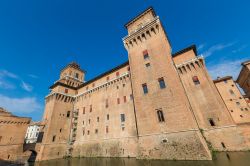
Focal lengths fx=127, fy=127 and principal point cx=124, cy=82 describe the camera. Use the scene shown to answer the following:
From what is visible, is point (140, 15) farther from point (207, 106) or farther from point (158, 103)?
point (207, 106)

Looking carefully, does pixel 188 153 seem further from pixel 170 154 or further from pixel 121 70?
pixel 121 70

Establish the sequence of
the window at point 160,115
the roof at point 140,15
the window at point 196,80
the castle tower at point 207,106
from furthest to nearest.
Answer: the roof at point 140,15
the window at point 196,80
the window at point 160,115
the castle tower at point 207,106

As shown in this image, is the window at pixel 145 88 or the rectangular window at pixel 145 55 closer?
the window at pixel 145 88

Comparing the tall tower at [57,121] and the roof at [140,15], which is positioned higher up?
the roof at [140,15]

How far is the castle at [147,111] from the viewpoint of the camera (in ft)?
59.3

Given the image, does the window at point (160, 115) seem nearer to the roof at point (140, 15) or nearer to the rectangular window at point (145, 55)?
the rectangular window at point (145, 55)

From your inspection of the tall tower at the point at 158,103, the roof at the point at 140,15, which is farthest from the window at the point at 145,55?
the roof at the point at 140,15

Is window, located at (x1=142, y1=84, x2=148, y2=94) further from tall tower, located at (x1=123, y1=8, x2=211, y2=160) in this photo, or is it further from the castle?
the castle

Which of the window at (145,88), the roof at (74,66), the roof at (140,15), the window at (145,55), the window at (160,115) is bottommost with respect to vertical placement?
the window at (160,115)

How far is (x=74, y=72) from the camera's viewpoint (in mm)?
48688

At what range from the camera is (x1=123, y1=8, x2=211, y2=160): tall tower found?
16.9 m

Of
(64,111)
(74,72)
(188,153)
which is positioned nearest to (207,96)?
(188,153)

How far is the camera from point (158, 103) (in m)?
20.6

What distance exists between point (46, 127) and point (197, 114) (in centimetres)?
3328
